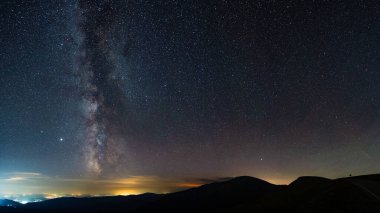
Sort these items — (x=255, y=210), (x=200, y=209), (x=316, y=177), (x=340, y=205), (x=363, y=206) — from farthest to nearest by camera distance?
1. (x=200, y=209)
2. (x=316, y=177)
3. (x=255, y=210)
4. (x=340, y=205)
5. (x=363, y=206)

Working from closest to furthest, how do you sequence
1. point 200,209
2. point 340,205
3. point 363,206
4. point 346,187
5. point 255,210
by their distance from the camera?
point 363,206 < point 340,205 < point 346,187 < point 255,210 < point 200,209

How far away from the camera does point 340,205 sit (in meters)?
38.7

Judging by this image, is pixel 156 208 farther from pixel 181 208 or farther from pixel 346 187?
pixel 346 187

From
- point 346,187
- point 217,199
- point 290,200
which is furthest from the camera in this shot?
point 217,199

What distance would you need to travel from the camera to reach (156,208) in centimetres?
18838

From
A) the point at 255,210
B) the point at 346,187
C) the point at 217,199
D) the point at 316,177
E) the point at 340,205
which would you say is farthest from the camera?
the point at 217,199

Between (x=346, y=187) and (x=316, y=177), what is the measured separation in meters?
51.2

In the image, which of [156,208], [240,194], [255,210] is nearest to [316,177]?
[255,210]

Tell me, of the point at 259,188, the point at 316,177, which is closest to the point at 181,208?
the point at 259,188

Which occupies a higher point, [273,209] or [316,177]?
[316,177]

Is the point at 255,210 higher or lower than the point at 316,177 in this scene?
lower

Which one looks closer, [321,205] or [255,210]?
[321,205]

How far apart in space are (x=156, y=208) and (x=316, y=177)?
12362 centimetres

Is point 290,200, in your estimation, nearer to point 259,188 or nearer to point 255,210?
point 255,210
